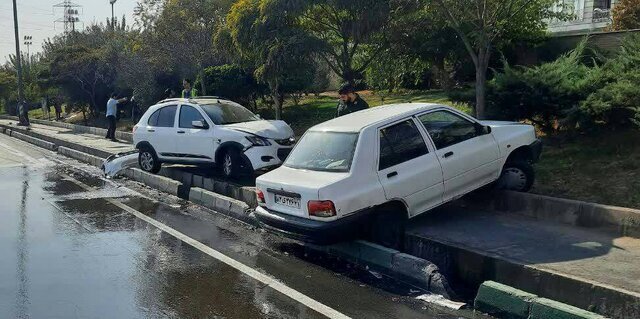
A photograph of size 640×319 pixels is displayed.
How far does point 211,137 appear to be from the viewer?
1216 centimetres

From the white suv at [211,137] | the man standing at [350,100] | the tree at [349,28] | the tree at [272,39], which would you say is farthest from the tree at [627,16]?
the white suv at [211,137]

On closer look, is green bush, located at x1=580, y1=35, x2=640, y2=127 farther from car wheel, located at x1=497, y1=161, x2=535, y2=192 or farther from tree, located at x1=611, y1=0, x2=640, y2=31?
tree, located at x1=611, y1=0, x2=640, y2=31

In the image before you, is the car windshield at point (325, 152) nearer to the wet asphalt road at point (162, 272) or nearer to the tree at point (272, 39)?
the wet asphalt road at point (162, 272)

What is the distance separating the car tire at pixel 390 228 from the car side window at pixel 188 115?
6.18 meters

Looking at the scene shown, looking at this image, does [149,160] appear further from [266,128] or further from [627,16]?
[627,16]

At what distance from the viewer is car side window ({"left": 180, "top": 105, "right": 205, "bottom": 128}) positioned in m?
12.6

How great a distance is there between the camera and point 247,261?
746 centimetres

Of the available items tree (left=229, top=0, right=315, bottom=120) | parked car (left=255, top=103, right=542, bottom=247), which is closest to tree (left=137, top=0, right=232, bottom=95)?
tree (left=229, top=0, right=315, bottom=120)

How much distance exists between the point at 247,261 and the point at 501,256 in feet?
9.70

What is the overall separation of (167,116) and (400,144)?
7.12 meters

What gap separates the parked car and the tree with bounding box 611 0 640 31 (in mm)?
16958

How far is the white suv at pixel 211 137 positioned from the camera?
38.2 feet

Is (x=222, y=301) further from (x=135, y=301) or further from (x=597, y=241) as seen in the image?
(x=597, y=241)

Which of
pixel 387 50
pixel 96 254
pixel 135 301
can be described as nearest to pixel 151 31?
pixel 387 50
